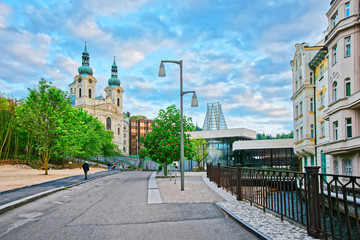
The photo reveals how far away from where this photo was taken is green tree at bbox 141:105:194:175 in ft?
95.2

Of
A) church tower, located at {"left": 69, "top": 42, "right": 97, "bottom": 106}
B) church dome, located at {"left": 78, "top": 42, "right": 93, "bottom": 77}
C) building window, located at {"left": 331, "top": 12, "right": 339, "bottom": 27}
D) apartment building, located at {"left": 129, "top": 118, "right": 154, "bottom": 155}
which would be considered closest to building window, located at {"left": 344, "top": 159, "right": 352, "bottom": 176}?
building window, located at {"left": 331, "top": 12, "right": 339, "bottom": 27}

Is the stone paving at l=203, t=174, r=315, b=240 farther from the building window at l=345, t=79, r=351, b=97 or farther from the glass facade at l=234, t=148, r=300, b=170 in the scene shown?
the glass facade at l=234, t=148, r=300, b=170

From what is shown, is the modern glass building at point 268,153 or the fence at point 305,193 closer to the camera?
the fence at point 305,193

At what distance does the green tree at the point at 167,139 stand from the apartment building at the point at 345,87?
495 inches

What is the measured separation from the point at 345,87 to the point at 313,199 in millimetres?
19596

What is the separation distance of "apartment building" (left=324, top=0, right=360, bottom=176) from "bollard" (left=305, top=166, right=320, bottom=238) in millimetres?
16826

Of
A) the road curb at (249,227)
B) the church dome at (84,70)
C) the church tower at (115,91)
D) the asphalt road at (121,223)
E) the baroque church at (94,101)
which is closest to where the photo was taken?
the road curb at (249,227)

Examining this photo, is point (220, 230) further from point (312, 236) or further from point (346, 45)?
point (346, 45)

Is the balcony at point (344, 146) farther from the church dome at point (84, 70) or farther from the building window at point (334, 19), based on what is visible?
the church dome at point (84, 70)

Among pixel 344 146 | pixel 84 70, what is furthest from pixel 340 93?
pixel 84 70

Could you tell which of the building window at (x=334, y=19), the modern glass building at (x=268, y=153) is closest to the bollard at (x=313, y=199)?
the building window at (x=334, y=19)

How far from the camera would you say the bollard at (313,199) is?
19.5 ft

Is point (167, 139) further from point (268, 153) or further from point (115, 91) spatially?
point (115, 91)

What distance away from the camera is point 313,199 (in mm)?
6012
